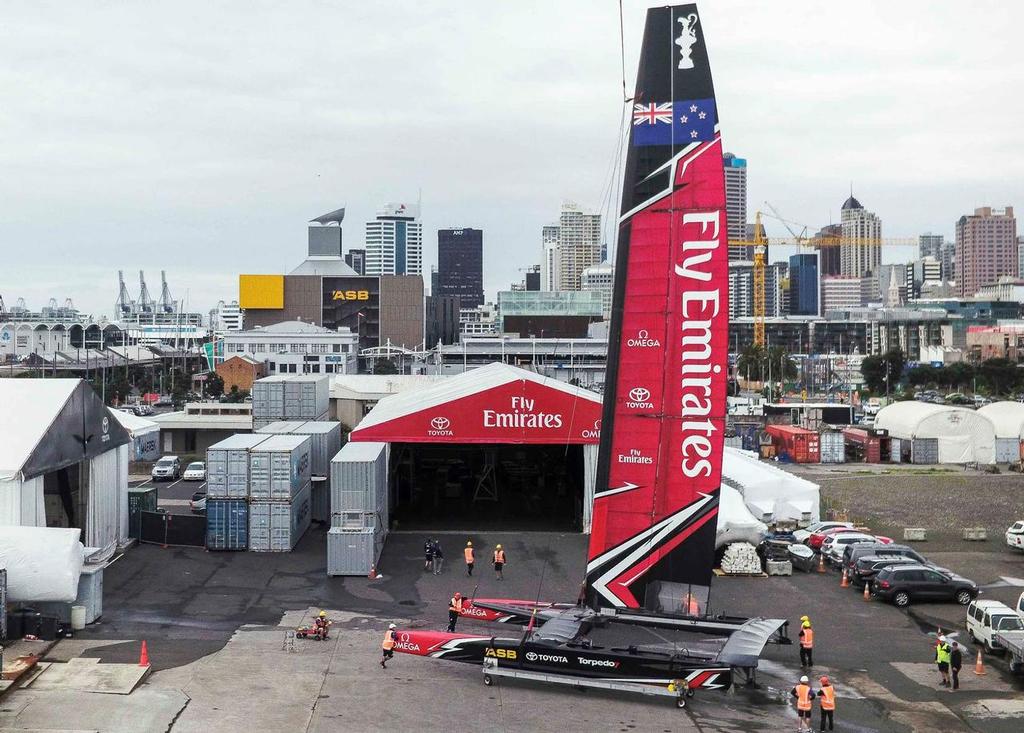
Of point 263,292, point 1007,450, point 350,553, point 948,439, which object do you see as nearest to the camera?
point 350,553

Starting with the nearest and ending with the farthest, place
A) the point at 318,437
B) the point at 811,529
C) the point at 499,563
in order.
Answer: the point at 499,563 → the point at 811,529 → the point at 318,437

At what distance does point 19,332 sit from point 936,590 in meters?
169

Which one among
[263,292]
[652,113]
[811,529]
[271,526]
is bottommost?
[811,529]

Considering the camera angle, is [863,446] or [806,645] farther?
[863,446]

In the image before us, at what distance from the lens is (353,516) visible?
27.4 metres

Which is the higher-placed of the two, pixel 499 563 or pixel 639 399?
pixel 639 399

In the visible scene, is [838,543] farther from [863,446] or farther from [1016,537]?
[863,446]

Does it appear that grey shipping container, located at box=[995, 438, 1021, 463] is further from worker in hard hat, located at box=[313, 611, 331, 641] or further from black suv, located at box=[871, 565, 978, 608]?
worker in hard hat, located at box=[313, 611, 331, 641]

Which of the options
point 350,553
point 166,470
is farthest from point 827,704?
point 166,470

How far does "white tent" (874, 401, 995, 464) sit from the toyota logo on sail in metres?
42.0

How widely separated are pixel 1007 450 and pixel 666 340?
44196mm

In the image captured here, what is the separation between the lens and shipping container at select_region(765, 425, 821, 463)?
190 feet

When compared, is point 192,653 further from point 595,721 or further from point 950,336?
point 950,336

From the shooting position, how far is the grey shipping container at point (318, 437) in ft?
117
